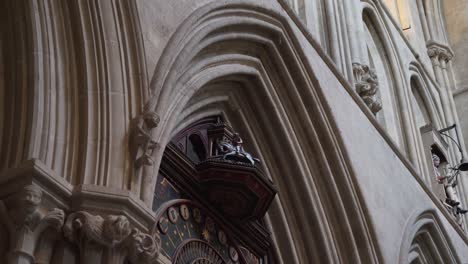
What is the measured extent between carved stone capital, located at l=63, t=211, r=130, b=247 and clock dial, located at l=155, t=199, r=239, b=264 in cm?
154

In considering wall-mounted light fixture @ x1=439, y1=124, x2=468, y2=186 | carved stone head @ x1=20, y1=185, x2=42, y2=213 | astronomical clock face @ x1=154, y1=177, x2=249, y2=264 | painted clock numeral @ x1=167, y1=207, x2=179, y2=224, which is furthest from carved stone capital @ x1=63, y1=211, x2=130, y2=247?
wall-mounted light fixture @ x1=439, y1=124, x2=468, y2=186

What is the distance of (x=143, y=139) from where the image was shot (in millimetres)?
5422

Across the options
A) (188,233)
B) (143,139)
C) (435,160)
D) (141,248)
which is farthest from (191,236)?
(435,160)

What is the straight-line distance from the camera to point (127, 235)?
4.94 m

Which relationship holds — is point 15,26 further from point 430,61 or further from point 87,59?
point 430,61

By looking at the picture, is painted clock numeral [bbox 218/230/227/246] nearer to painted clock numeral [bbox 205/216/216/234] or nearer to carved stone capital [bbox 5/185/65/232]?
painted clock numeral [bbox 205/216/216/234]

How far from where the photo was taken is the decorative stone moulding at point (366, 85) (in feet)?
34.4

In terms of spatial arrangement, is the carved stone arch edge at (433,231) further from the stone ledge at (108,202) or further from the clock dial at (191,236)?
the stone ledge at (108,202)

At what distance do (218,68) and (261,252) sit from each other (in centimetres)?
165

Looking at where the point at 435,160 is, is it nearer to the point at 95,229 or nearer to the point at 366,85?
the point at 366,85

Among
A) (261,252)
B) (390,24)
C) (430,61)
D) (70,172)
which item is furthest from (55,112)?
(430,61)

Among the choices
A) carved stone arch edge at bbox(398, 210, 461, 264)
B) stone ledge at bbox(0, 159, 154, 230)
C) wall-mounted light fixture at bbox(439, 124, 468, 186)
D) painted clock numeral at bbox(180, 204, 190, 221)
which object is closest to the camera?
stone ledge at bbox(0, 159, 154, 230)

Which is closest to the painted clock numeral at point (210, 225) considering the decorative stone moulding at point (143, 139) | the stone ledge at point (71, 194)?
the decorative stone moulding at point (143, 139)

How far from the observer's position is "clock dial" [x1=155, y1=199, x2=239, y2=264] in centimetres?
663
